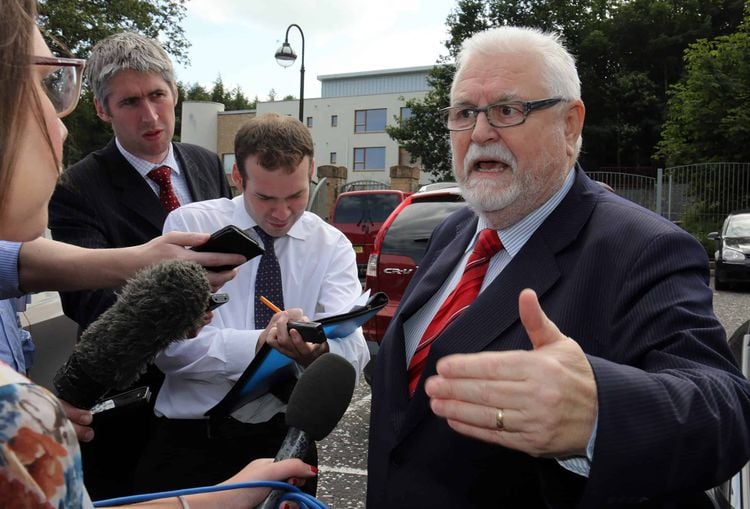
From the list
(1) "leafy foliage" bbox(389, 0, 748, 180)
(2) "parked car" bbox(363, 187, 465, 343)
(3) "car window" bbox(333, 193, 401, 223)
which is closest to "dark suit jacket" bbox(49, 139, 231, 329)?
(2) "parked car" bbox(363, 187, 465, 343)

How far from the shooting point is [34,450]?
85 centimetres

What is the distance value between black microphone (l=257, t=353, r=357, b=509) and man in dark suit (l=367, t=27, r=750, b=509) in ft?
0.75

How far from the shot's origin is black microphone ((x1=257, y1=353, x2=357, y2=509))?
1.41 metres

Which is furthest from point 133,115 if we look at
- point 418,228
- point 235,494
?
point 418,228

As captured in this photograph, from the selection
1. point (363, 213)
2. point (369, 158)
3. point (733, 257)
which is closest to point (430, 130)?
point (363, 213)

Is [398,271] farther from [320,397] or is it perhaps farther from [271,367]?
[320,397]

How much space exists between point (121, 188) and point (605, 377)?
6.24ft

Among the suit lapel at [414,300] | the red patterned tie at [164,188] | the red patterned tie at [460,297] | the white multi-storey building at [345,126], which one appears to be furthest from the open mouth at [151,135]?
the white multi-storey building at [345,126]

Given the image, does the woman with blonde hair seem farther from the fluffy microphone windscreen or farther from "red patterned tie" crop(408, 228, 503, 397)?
"red patterned tie" crop(408, 228, 503, 397)

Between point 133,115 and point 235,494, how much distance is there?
162cm

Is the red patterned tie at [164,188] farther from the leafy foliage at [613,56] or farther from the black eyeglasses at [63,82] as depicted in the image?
the leafy foliage at [613,56]

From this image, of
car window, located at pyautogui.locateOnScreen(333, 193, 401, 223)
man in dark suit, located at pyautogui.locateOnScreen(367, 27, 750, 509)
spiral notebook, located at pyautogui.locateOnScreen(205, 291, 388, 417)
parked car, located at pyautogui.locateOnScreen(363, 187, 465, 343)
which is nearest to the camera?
man in dark suit, located at pyautogui.locateOnScreen(367, 27, 750, 509)

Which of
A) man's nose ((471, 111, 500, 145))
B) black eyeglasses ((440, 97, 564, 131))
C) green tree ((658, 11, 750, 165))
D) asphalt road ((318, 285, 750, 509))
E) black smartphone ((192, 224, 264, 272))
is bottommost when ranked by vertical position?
asphalt road ((318, 285, 750, 509))

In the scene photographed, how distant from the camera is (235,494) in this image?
1.43 m
